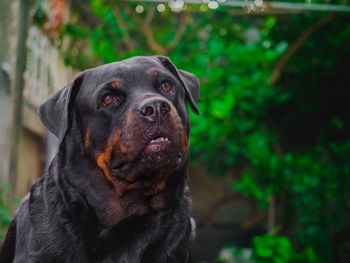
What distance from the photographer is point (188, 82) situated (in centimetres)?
254

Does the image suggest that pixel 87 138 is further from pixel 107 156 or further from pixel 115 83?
pixel 115 83

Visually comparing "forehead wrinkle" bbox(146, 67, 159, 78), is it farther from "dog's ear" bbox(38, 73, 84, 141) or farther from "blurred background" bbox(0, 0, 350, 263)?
"blurred background" bbox(0, 0, 350, 263)

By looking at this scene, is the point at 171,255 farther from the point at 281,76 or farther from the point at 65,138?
the point at 281,76

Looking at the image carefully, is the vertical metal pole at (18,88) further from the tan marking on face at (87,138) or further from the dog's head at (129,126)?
the tan marking on face at (87,138)

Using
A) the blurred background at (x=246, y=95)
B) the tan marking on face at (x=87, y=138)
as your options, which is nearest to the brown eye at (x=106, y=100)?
the tan marking on face at (x=87, y=138)

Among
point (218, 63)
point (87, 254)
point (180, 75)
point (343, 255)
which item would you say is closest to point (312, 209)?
point (343, 255)

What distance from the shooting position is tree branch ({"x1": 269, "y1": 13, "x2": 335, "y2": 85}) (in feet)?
14.6

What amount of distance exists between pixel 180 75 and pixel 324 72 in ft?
8.39

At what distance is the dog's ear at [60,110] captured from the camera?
2193 millimetres

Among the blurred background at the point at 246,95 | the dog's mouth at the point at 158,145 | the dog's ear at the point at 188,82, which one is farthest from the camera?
the blurred background at the point at 246,95

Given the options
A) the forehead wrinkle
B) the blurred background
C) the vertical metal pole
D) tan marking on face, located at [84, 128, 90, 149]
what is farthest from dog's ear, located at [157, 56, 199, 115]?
the vertical metal pole

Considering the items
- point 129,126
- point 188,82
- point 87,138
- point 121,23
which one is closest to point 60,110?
point 87,138

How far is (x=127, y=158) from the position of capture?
2.06m

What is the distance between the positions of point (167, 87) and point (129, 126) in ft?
1.22
